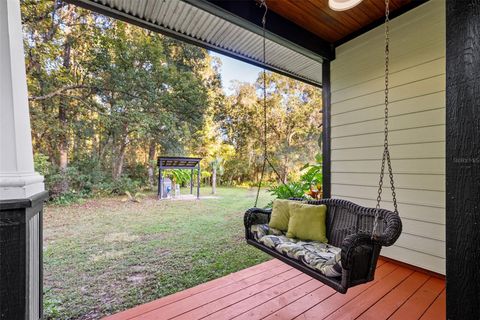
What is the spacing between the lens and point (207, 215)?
5516 mm

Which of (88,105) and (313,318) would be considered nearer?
(313,318)

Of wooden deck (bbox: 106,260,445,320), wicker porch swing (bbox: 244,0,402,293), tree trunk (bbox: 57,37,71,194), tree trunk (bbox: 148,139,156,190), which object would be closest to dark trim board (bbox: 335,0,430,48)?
wicker porch swing (bbox: 244,0,402,293)

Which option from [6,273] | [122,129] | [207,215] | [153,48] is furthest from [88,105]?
[6,273]

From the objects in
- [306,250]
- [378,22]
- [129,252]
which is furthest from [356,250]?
[129,252]

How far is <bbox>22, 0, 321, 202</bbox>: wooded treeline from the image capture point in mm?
5465

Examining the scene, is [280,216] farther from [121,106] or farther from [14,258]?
[121,106]

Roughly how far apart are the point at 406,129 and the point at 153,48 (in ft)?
22.3

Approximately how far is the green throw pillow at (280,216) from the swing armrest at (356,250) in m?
0.99

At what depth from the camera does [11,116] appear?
1232 mm

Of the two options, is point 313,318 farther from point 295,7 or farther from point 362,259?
point 295,7

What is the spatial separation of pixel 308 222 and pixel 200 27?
2.64 meters

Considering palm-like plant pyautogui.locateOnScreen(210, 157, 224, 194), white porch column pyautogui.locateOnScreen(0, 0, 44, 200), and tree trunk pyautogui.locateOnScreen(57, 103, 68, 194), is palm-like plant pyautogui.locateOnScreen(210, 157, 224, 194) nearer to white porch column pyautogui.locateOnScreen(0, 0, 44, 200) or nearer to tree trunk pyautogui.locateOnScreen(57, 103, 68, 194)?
tree trunk pyautogui.locateOnScreen(57, 103, 68, 194)

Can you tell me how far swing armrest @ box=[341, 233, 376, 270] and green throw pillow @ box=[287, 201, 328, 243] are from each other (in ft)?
2.53

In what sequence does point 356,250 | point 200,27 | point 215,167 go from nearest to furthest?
point 356,250 → point 200,27 → point 215,167
